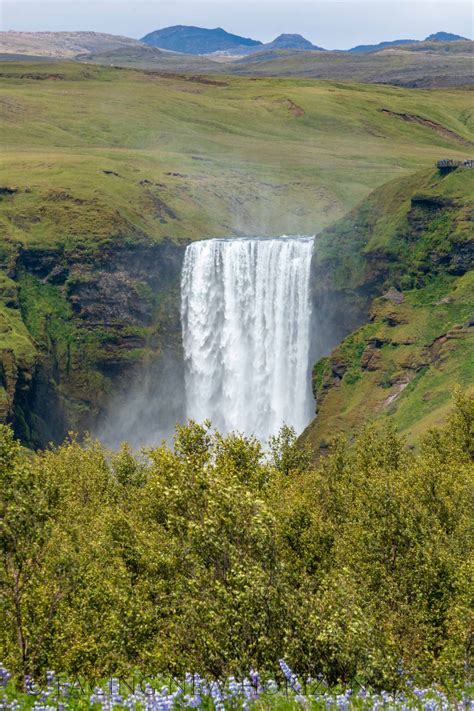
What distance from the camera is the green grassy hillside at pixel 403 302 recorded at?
14588cm

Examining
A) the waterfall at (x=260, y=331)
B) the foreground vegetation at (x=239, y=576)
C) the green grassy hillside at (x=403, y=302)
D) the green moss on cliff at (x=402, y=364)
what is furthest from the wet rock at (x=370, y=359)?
the foreground vegetation at (x=239, y=576)

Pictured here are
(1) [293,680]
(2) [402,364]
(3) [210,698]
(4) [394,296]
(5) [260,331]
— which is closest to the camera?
(3) [210,698]

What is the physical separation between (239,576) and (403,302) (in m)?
139

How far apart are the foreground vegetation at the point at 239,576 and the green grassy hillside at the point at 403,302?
62839mm

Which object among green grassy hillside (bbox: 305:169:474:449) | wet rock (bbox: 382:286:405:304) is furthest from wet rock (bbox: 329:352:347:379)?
wet rock (bbox: 382:286:405:304)

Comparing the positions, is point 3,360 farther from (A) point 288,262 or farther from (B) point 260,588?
(B) point 260,588

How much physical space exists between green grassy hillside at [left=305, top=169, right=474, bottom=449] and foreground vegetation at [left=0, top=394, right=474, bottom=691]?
6284cm

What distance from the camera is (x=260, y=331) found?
190625mm

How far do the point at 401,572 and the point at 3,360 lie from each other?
132 metres

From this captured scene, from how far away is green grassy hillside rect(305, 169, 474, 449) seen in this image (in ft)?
479

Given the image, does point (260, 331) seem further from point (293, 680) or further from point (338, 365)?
point (293, 680)

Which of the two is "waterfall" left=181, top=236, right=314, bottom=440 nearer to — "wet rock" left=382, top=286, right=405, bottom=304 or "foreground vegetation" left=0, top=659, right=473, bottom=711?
"wet rock" left=382, top=286, right=405, bottom=304

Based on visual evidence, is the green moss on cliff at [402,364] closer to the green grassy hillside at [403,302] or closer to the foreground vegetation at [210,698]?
the green grassy hillside at [403,302]

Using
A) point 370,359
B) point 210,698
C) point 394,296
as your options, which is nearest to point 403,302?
point 394,296
